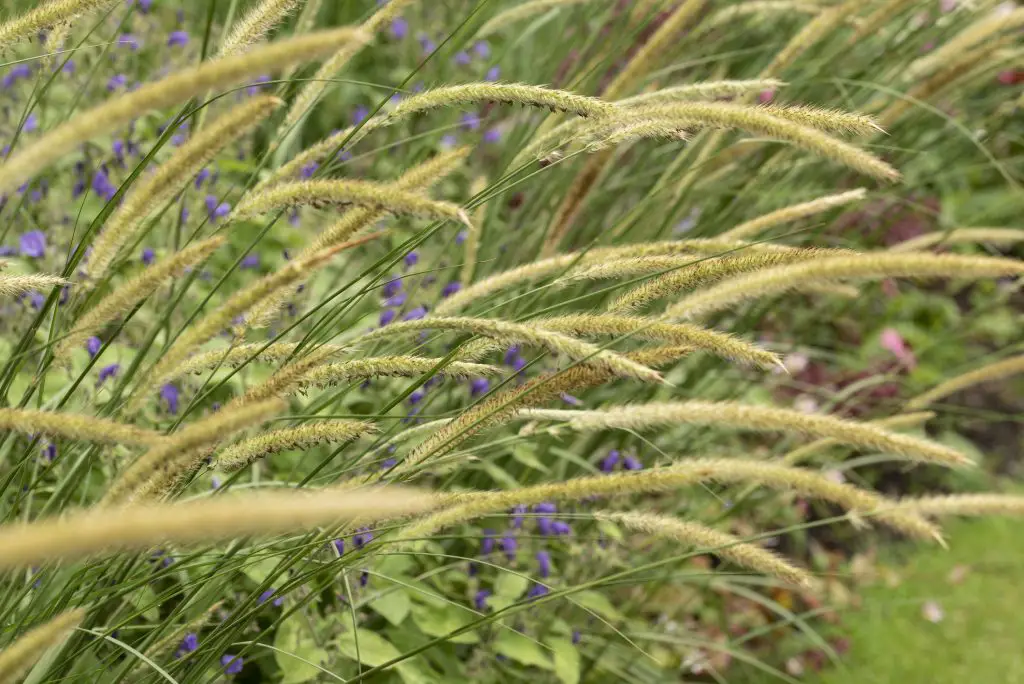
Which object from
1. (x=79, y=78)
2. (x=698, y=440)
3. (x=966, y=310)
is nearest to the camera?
(x=698, y=440)

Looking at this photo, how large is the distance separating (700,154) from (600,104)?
154cm

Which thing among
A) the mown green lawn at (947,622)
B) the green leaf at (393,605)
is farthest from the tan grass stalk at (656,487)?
the mown green lawn at (947,622)

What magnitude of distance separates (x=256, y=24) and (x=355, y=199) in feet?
1.21

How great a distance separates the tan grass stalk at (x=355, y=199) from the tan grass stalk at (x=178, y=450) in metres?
0.28

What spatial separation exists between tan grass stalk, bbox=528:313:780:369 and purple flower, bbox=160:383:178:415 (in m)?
1.20

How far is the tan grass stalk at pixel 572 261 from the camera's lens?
1.70 m

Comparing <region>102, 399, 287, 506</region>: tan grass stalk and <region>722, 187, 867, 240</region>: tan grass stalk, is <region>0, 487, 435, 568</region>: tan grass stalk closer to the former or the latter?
<region>102, 399, 287, 506</region>: tan grass stalk

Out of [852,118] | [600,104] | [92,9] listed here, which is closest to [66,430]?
[92,9]

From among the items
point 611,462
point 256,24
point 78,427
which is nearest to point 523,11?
point 611,462

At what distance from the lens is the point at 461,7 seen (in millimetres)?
4508

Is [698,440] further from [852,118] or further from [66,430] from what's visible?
[66,430]

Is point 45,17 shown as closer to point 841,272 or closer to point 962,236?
point 841,272

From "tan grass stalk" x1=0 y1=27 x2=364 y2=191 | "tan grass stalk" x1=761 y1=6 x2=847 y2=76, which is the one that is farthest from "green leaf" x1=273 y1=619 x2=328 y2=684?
"tan grass stalk" x1=761 y1=6 x2=847 y2=76

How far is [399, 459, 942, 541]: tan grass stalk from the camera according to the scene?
146 cm
